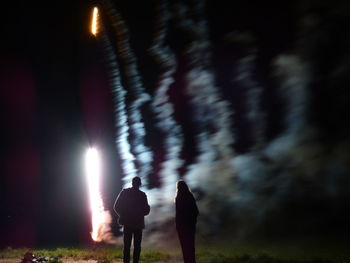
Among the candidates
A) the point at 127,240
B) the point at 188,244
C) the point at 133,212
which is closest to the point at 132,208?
the point at 133,212

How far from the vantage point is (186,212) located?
7.70 meters

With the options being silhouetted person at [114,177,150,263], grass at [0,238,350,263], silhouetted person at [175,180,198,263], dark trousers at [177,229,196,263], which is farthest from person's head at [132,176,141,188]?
grass at [0,238,350,263]

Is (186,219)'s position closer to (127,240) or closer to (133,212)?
(133,212)

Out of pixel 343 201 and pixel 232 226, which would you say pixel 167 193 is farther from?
pixel 343 201

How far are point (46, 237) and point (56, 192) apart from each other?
3277 mm

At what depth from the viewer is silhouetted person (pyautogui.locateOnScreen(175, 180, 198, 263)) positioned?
7664 mm

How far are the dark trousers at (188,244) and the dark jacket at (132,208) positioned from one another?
772 mm

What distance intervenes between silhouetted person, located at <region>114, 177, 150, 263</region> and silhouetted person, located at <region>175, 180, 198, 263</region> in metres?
0.65

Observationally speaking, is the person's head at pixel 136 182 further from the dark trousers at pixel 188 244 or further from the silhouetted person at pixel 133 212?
the dark trousers at pixel 188 244

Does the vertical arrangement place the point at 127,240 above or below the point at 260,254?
above

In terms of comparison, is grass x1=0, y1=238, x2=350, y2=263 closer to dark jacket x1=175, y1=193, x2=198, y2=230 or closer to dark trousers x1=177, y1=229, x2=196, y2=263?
dark trousers x1=177, y1=229, x2=196, y2=263

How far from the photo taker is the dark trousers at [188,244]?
763 cm

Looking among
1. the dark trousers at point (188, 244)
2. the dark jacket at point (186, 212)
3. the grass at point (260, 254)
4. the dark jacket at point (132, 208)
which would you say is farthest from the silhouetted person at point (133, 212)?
the grass at point (260, 254)

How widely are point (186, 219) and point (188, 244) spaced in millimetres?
441
